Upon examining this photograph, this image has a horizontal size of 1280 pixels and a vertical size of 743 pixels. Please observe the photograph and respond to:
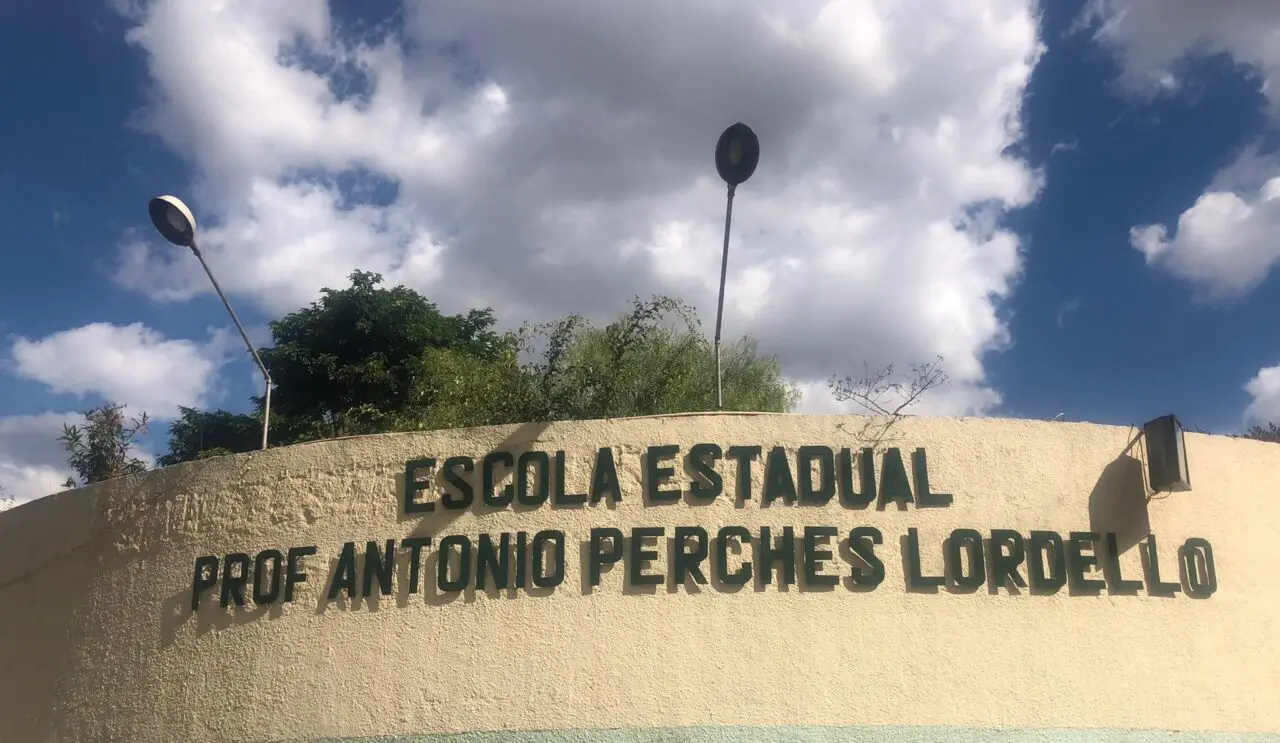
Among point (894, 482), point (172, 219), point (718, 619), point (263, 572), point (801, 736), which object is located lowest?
point (801, 736)

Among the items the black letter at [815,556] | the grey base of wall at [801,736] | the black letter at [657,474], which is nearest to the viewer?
the grey base of wall at [801,736]

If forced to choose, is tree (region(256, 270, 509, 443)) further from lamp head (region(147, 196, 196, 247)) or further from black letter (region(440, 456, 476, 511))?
black letter (region(440, 456, 476, 511))

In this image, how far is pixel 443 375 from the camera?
12148mm

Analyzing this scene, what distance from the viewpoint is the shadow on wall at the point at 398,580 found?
23.3 ft

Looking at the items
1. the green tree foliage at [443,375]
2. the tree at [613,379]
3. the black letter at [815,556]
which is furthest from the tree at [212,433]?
the black letter at [815,556]

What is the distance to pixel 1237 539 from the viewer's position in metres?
7.38

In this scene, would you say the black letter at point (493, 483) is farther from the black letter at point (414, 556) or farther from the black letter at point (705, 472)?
the black letter at point (705, 472)

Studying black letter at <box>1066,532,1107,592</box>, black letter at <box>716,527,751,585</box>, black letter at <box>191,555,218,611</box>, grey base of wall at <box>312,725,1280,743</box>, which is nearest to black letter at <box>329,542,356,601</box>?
black letter at <box>191,555,218,611</box>

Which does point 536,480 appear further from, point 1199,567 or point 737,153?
point 1199,567

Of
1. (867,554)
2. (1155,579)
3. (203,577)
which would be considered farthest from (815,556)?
(203,577)

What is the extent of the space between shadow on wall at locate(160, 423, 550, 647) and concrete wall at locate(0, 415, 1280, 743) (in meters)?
0.02

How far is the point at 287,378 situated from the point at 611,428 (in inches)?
553

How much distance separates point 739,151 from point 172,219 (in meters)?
5.03

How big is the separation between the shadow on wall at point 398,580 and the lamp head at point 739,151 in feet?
8.21
